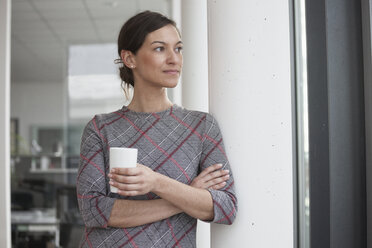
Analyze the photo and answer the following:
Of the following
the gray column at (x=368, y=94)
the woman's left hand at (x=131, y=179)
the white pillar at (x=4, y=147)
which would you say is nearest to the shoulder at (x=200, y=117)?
the woman's left hand at (x=131, y=179)

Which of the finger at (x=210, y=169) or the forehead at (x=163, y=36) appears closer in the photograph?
the finger at (x=210, y=169)

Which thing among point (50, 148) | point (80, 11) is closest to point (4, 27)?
point (80, 11)

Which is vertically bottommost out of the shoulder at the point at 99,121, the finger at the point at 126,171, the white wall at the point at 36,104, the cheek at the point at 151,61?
the finger at the point at 126,171

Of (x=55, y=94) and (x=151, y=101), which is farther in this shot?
(x=55, y=94)

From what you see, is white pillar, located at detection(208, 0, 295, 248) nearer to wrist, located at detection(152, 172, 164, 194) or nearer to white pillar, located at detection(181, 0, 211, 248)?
wrist, located at detection(152, 172, 164, 194)

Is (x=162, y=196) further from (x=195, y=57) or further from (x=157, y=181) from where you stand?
(x=195, y=57)

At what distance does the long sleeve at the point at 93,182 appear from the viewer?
1251 mm

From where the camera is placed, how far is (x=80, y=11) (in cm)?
518

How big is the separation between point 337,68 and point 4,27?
3.04m

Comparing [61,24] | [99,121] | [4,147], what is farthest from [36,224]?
[99,121]

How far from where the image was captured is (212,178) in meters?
1.29

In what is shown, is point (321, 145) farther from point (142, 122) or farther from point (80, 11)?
point (80, 11)

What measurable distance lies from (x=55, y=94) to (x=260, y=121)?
28.7ft

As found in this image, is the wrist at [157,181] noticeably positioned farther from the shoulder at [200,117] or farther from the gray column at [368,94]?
the gray column at [368,94]
